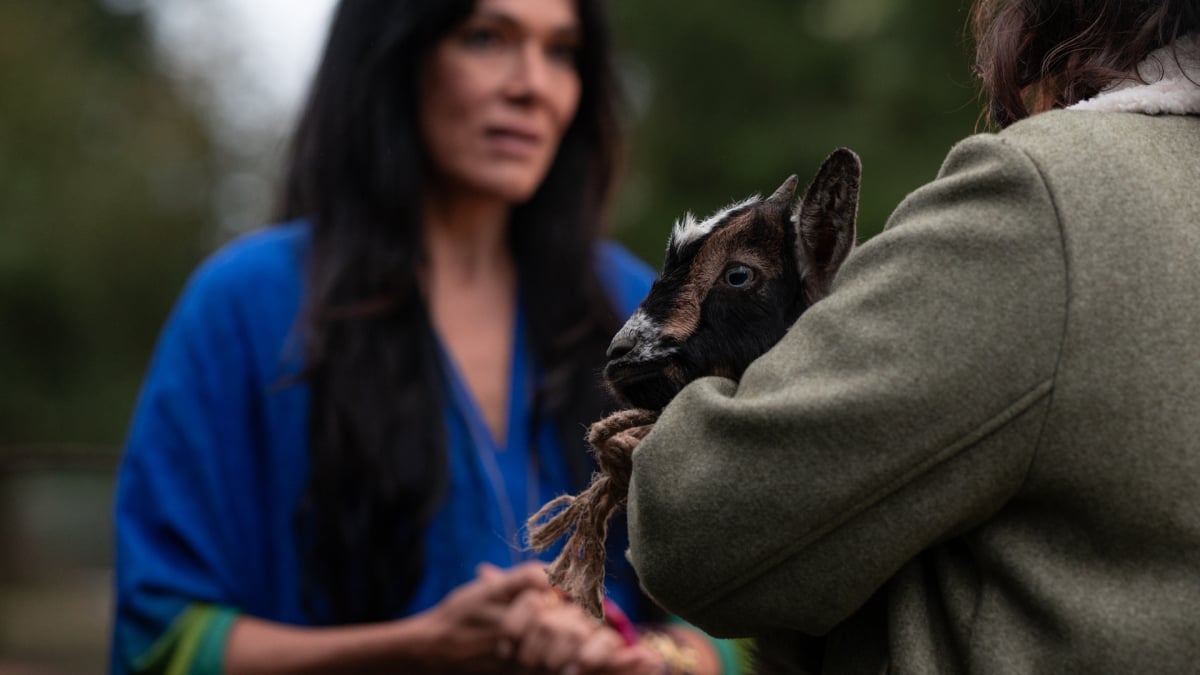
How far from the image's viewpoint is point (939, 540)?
1.62 metres

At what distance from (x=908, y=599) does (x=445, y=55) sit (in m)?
2.31

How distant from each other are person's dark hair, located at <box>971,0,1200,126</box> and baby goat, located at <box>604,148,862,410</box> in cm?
29

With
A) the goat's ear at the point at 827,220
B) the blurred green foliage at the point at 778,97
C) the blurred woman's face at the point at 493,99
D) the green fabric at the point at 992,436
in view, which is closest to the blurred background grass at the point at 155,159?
the blurred green foliage at the point at 778,97

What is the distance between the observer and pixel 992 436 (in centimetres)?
153

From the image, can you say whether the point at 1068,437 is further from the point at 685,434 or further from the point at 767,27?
the point at 767,27

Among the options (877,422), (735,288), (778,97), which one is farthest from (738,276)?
(778,97)

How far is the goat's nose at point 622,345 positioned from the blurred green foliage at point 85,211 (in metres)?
20.7

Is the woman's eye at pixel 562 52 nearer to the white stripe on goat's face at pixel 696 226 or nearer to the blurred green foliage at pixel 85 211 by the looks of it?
the white stripe on goat's face at pixel 696 226

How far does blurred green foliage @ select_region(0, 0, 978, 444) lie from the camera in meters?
12.0

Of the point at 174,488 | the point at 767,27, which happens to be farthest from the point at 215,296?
the point at 767,27

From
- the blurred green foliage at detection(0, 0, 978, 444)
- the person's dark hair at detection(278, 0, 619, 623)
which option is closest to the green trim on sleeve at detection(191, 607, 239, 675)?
the person's dark hair at detection(278, 0, 619, 623)

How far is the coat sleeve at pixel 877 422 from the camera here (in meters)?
1.52

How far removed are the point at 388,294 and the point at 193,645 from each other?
2.95ft

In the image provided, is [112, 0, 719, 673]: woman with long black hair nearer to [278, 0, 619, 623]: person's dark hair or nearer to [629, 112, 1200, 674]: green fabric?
[278, 0, 619, 623]: person's dark hair
